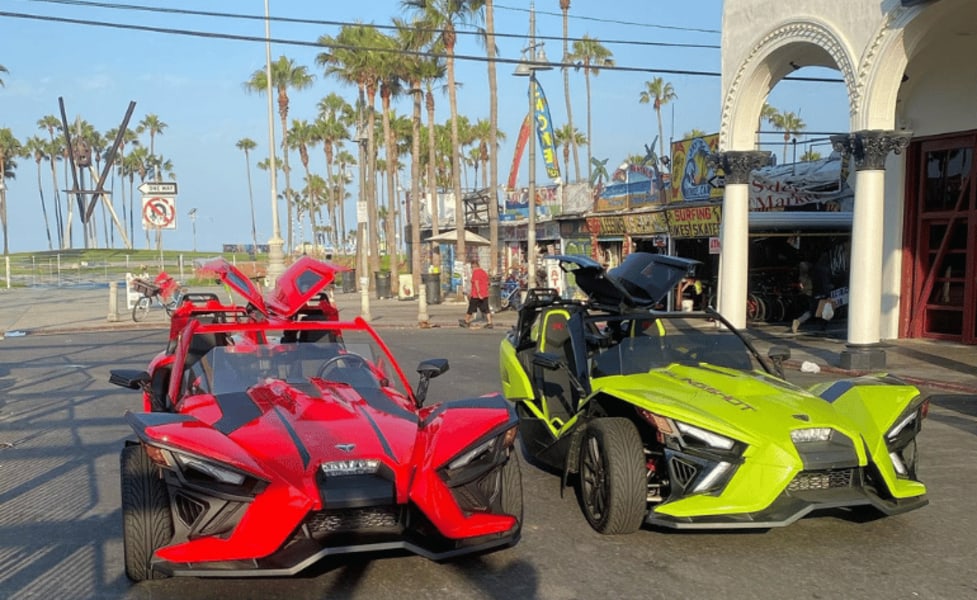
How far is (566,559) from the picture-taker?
514cm

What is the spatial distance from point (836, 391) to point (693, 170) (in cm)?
1744

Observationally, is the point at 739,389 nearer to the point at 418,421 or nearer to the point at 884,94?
the point at 418,421

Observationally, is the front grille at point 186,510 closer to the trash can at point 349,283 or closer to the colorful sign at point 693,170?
the colorful sign at point 693,170

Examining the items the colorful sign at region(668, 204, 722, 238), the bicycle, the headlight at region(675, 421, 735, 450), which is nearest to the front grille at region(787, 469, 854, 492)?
the headlight at region(675, 421, 735, 450)

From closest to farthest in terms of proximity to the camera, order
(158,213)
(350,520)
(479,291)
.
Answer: (350,520) < (158,213) < (479,291)

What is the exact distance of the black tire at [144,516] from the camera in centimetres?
441

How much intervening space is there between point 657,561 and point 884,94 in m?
11.8

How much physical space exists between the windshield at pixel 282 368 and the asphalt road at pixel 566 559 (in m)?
1.21

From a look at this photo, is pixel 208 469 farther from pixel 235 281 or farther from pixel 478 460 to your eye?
pixel 235 281

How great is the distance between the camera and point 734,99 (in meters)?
17.3

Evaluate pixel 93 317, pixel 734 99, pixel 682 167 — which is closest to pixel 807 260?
pixel 682 167

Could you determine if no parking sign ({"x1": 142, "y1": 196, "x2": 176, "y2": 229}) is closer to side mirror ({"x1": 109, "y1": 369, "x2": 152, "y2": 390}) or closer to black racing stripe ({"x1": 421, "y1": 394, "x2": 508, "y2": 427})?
side mirror ({"x1": 109, "y1": 369, "x2": 152, "y2": 390})

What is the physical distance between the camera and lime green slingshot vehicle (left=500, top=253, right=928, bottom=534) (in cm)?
497

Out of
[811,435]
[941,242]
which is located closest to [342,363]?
[811,435]
